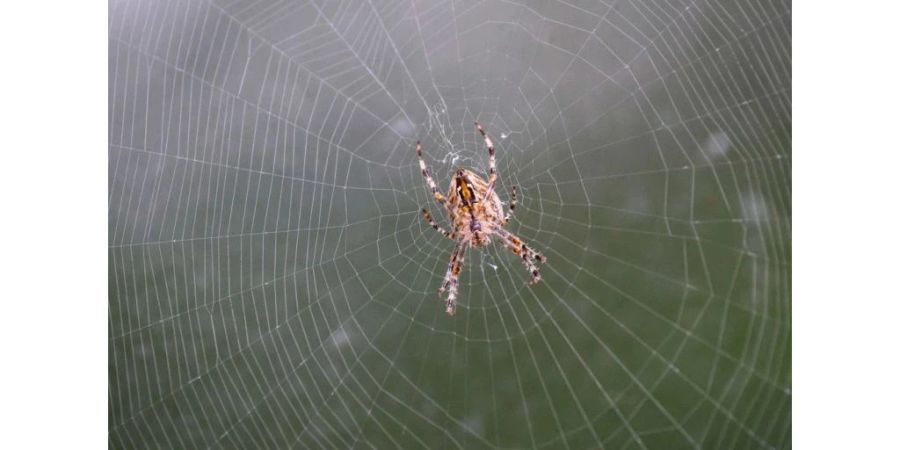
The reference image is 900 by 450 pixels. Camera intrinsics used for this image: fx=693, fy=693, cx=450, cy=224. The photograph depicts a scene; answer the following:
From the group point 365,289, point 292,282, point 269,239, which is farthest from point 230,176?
point 365,289

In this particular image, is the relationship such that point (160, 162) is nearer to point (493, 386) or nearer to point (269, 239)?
point (269, 239)

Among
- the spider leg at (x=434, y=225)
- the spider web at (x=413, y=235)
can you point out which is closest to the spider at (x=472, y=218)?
the spider leg at (x=434, y=225)

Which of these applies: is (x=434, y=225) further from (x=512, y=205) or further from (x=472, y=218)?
→ (x=512, y=205)

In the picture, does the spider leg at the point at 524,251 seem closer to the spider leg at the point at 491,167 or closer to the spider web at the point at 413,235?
the spider web at the point at 413,235

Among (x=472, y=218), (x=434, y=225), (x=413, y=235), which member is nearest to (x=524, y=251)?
(x=472, y=218)

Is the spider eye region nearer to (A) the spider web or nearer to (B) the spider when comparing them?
(B) the spider

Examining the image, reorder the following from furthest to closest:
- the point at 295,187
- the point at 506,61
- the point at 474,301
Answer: the point at 295,187 → the point at 474,301 → the point at 506,61

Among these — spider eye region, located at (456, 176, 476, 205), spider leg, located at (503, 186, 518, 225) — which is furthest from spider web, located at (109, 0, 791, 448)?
spider eye region, located at (456, 176, 476, 205)
